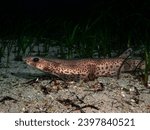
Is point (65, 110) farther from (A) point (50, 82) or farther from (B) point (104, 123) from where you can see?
(A) point (50, 82)

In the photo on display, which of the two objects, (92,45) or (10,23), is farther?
(10,23)

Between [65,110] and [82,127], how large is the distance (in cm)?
29

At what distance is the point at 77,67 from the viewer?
4027 mm

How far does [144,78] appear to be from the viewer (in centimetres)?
388

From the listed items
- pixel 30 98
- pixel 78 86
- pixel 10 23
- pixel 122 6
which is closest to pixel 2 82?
pixel 30 98

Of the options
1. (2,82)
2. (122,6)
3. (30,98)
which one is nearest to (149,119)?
(30,98)

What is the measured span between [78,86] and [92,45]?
1.89 metres

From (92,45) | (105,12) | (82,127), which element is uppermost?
(105,12)

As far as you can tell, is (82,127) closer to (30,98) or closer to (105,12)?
(30,98)

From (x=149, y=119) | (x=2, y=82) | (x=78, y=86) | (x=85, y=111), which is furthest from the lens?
(x=2, y=82)

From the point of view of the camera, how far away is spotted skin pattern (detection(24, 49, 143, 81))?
3.99 m

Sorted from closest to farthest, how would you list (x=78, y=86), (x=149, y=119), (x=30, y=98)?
(x=149, y=119), (x=30, y=98), (x=78, y=86)

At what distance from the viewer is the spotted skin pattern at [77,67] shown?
3.99 meters

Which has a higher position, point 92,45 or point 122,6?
point 122,6
